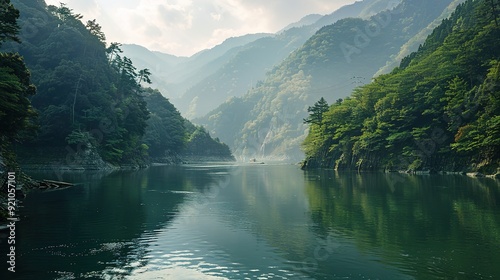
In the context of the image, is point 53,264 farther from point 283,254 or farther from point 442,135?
point 442,135

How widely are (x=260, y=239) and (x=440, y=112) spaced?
76368mm

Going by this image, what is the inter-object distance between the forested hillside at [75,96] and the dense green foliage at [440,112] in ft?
205

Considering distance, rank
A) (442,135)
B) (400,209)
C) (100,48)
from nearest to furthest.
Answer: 1. (400,209)
2. (442,135)
3. (100,48)

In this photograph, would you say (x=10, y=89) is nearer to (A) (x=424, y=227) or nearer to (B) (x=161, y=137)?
(A) (x=424, y=227)

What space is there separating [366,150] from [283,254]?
9037cm

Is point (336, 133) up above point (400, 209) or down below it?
above

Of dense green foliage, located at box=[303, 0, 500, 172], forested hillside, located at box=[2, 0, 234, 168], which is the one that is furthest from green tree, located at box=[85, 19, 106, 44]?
dense green foliage, located at box=[303, 0, 500, 172]

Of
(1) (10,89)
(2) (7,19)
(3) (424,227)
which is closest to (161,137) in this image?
(1) (10,89)

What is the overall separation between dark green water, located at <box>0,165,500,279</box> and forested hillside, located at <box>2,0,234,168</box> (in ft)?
207

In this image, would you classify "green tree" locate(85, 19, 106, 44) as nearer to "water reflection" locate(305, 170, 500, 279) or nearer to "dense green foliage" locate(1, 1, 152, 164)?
"dense green foliage" locate(1, 1, 152, 164)

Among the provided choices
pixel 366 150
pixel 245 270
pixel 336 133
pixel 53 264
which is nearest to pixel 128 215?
pixel 53 264

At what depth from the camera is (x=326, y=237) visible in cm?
2614

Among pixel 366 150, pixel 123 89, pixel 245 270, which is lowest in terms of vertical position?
pixel 245 270

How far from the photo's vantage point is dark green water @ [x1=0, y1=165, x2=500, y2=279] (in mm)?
19031
